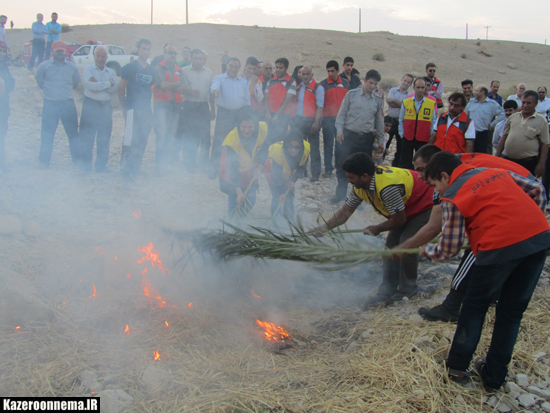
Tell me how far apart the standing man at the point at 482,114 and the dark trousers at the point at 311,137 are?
2.64m

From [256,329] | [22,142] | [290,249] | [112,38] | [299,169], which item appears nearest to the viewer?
[290,249]

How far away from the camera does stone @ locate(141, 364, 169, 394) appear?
2.55 metres

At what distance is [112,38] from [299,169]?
33.6 m

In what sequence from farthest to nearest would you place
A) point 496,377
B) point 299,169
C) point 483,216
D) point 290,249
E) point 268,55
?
1. point 268,55
2. point 299,169
3. point 290,249
4. point 496,377
5. point 483,216

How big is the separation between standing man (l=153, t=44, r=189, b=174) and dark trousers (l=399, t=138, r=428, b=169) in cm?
365

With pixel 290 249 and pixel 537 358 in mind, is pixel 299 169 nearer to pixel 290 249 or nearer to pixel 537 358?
pixel 290 249

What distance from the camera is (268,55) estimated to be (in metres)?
28.4

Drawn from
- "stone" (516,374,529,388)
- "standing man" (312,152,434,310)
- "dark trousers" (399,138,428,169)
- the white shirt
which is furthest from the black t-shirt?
"stone" (516,374,529,388)

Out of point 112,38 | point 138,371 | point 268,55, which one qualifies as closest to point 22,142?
point 138,371

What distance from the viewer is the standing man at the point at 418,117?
6.15m

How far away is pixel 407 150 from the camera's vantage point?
645 centimetres

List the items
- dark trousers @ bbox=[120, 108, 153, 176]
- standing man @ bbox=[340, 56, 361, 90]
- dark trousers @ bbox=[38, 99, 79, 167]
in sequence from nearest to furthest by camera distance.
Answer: dark trousers @ bbox=[38, 99, 79, 167] → dark trousers @ bbox=[120, 108, 153, 176] → standing man @ bbox=[340, 56, 361, 90]

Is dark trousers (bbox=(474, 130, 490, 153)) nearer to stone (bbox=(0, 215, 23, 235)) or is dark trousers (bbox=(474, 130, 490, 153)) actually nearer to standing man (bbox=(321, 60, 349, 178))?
standing man (bbox=(321, 60, 349, 178))

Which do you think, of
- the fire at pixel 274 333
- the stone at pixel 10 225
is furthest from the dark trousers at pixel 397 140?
the stone at pixel 10 225
